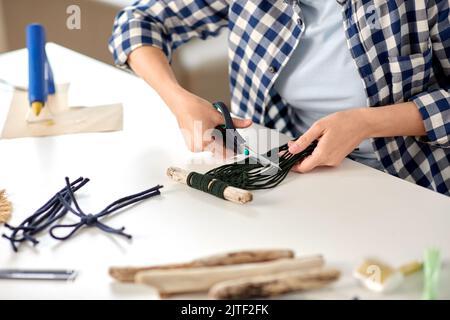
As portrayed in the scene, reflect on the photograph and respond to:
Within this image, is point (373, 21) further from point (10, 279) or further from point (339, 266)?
point (10, 279)

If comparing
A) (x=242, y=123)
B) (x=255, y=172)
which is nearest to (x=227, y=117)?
(x=242, y=123)

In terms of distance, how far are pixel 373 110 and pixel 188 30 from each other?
1.62 ft

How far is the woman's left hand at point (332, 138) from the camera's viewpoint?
3.03ft

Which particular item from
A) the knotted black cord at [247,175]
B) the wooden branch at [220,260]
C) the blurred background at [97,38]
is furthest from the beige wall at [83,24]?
the wooden branch at [220,260]

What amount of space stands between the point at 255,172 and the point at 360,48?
33cm

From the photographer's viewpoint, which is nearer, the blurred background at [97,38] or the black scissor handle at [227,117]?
the black scissor handle at [227,117]

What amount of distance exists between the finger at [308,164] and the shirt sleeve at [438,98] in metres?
0.23

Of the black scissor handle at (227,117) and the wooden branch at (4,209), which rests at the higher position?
the black scissor handle at (227,117)

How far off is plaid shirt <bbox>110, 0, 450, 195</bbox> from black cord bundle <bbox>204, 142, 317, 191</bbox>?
23 cm

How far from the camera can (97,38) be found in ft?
6.81

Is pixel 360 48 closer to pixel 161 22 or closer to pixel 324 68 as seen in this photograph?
pixel 324 68

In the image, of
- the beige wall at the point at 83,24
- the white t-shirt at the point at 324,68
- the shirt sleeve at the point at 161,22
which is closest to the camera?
the white t-shirt at the point at 324,68

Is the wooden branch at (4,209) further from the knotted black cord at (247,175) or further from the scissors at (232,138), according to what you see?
the scissors at (232,138)
